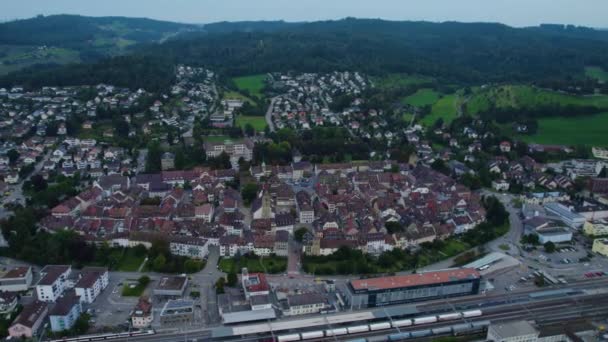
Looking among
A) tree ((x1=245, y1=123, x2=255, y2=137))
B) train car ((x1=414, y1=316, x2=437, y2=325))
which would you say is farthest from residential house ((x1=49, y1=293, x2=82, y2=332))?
tree ((x1=245, y1=123, x2=255, y2=137))

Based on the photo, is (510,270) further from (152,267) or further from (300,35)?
(300,35)

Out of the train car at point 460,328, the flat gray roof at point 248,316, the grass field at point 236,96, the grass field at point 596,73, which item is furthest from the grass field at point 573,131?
the flat gray roof at point 248,316

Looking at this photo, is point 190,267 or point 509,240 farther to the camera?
point 509,240

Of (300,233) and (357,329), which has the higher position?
(300,233)

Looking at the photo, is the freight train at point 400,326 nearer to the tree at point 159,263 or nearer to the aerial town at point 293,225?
the aerial town at point 293,225

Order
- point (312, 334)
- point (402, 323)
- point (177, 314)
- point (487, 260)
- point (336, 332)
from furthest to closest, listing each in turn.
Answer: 1. point (487, 260)
2. point (402, 323)
3. point (177, 314)
4. point (336, 332)
5. point (312, 334)

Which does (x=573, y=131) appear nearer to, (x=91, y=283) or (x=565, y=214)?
(x=565, y=214)

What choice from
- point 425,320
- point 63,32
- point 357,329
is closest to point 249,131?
point 357,329

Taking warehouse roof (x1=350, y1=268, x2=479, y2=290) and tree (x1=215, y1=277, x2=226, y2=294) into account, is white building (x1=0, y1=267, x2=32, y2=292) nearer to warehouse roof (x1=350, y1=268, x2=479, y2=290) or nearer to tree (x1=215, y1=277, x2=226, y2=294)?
tree (x1=215, y1=277, x2=226, y2=294)
